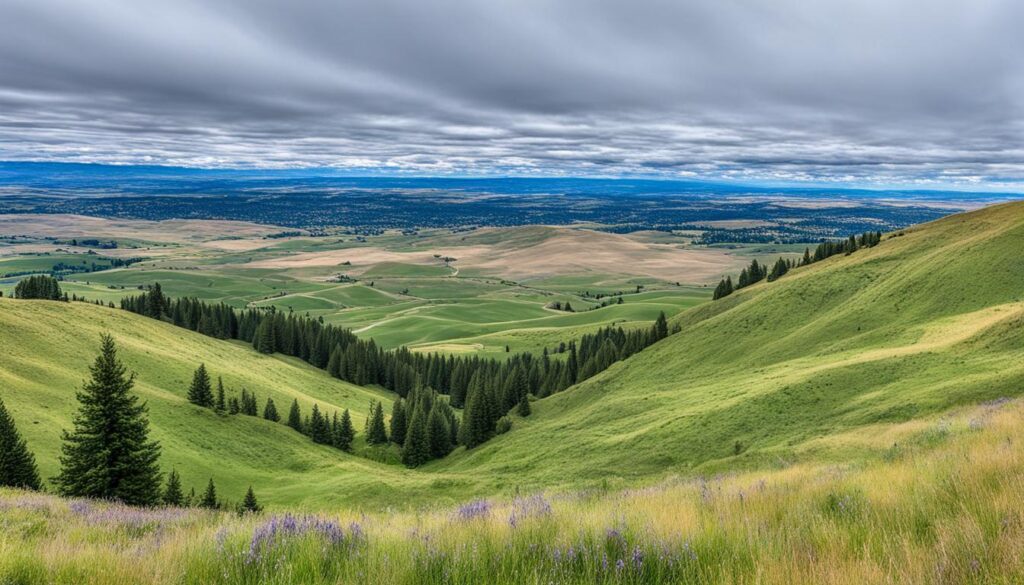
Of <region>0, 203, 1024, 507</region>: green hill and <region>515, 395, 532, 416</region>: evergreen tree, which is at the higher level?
<region>0, 203, 1024, 507</region>: green hill

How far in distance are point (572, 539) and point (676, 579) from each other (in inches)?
43.0

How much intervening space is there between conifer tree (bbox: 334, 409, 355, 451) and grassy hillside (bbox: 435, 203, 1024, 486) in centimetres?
2057

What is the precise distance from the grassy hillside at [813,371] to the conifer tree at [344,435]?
2057cm

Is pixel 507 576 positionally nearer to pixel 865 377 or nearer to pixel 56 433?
pixel 865 377

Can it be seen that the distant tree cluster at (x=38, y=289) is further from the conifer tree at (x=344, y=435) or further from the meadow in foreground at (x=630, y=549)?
the meadow in foreground at (x=630, y=549)

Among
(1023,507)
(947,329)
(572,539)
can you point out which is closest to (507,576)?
(572,539)

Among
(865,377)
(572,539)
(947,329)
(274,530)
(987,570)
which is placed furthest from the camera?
(947,329)

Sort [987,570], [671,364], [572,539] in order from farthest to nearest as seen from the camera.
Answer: [671,364] → [572,539] → [987,570]

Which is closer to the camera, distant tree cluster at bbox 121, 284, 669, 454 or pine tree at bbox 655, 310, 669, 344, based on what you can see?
pine tree at bbox 655, 310, 669, 344

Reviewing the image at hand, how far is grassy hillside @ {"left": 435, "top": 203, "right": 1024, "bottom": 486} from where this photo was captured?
36406 millimetres

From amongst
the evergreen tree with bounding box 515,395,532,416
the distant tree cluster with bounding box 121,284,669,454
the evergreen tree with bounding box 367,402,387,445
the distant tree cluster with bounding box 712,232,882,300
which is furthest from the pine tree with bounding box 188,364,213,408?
the distant tree cluster with bounding box 712,232,882,300

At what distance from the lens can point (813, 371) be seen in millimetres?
48219

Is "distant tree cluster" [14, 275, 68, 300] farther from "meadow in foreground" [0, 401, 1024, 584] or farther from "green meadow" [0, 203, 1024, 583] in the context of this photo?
"meadow in foreground" [0, 401, 1024, 584]

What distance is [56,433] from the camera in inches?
2178
